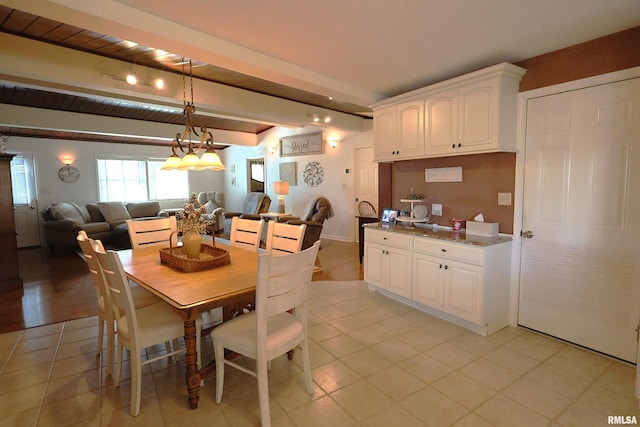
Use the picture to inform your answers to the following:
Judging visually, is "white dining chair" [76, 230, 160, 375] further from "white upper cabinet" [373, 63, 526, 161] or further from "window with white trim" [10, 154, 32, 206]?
"window with white trim" [10, 154, 32, 206]

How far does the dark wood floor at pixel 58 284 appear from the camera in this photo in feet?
10.6

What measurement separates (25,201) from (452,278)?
8.50 meters

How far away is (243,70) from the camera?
280cm

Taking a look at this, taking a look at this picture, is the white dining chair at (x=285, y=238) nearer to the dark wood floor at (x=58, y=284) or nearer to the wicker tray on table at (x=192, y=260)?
the wicker tray on table at (x=192, y=260)

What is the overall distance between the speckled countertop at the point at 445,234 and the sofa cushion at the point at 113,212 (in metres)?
5.97

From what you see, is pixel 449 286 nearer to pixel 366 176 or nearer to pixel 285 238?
pixel 285 238

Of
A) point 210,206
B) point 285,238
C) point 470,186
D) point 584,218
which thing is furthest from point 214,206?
point 584,218

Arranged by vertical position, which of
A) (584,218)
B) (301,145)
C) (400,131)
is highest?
(301,145)

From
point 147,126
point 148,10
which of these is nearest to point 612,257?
point 148,10

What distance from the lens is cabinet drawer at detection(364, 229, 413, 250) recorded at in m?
3.27

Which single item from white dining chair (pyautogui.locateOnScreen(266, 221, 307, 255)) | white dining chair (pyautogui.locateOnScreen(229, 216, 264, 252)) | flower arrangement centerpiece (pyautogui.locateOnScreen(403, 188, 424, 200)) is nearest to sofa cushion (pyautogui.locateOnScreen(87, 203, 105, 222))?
white dining chair (pyautogui.locateOnScreen(229, 216, 264, 252))

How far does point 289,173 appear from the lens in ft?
26.4

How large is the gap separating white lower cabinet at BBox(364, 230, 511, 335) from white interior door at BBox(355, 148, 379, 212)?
2994 millimetres

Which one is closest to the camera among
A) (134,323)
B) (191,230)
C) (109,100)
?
(134,323)
